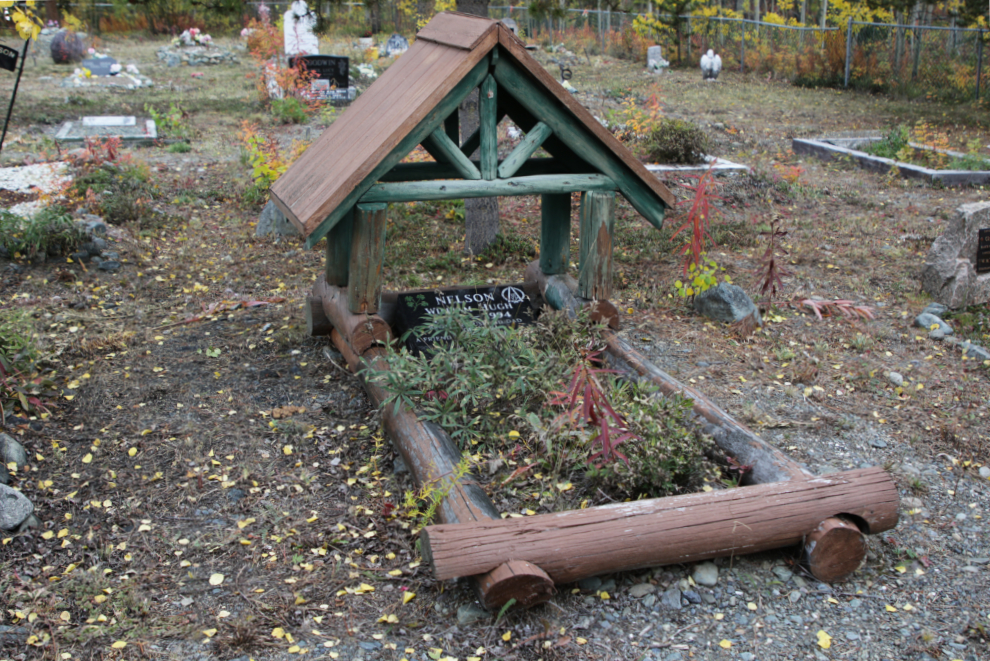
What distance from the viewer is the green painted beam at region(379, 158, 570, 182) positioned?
546 centimetres

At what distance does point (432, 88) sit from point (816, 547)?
295cm

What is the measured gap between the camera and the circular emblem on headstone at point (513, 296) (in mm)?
5336

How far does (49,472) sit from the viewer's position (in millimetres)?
4031

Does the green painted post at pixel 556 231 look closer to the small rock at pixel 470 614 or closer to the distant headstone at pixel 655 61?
the small rock at pixel 470 614

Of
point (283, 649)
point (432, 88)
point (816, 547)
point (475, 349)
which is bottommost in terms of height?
point (283, 649)

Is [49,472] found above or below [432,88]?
below

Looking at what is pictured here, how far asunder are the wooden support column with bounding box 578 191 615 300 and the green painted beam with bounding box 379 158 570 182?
57cm

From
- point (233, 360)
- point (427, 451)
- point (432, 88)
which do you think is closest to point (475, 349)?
point (427, 451)

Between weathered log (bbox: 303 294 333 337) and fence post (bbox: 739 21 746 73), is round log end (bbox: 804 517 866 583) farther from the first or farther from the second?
fence post (bbox: 739 21 746 73)

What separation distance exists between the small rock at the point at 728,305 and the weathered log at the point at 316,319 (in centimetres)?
282

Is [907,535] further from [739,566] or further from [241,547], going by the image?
[241,547]

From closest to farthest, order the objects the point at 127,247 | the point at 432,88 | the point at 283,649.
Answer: the point at 283,649, the point at 432,88, the point at 127,247

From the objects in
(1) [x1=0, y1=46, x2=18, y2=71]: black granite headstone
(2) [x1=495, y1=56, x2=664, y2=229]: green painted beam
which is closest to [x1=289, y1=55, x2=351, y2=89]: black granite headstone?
(1) [x1=0, y1=46, x2=18, y2=71]: black granite headstone

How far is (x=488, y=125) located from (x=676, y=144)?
6.41 meters
